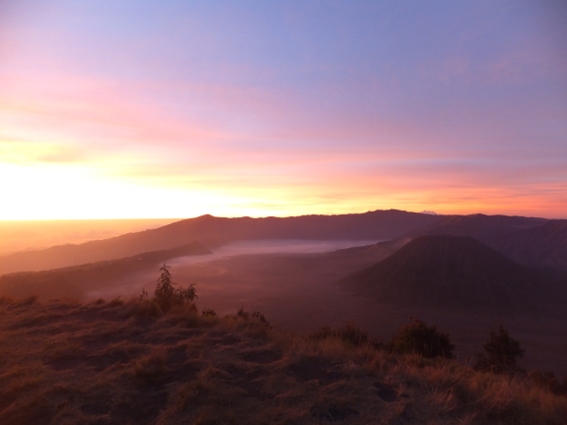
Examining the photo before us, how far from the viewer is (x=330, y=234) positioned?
6732 inches

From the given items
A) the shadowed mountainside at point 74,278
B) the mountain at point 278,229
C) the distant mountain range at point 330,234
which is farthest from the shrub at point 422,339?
the mountain at point 278,229

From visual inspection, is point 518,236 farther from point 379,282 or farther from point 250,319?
point 250,319

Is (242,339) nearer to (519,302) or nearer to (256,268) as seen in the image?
(519,302)

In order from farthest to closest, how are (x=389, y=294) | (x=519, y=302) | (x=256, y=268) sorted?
1. (x=256, y=268)
2. (x=389, y=294)
3. (x=519, y=302)

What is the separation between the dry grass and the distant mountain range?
167 ft

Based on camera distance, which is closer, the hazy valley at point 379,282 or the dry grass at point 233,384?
the dry grass at point 233,384

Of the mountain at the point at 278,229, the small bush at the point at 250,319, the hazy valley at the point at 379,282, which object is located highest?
the mountain at the point at 278,229

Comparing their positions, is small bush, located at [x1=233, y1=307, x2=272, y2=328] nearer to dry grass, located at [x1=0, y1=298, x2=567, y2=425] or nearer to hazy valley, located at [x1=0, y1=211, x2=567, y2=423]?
dry grass, located at [x1=0, y1=298, x2=567, y2=425]

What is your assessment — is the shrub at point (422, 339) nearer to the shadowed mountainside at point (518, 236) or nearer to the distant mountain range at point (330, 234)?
the distant mountain range at point (330, 234)

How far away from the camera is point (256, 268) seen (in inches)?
3474

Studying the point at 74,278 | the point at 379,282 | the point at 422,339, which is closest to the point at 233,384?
the point at 422,339

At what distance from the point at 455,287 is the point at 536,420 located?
194 feet

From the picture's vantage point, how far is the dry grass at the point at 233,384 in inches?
200

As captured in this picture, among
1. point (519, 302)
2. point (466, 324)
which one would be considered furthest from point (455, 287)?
point (466, 324)
